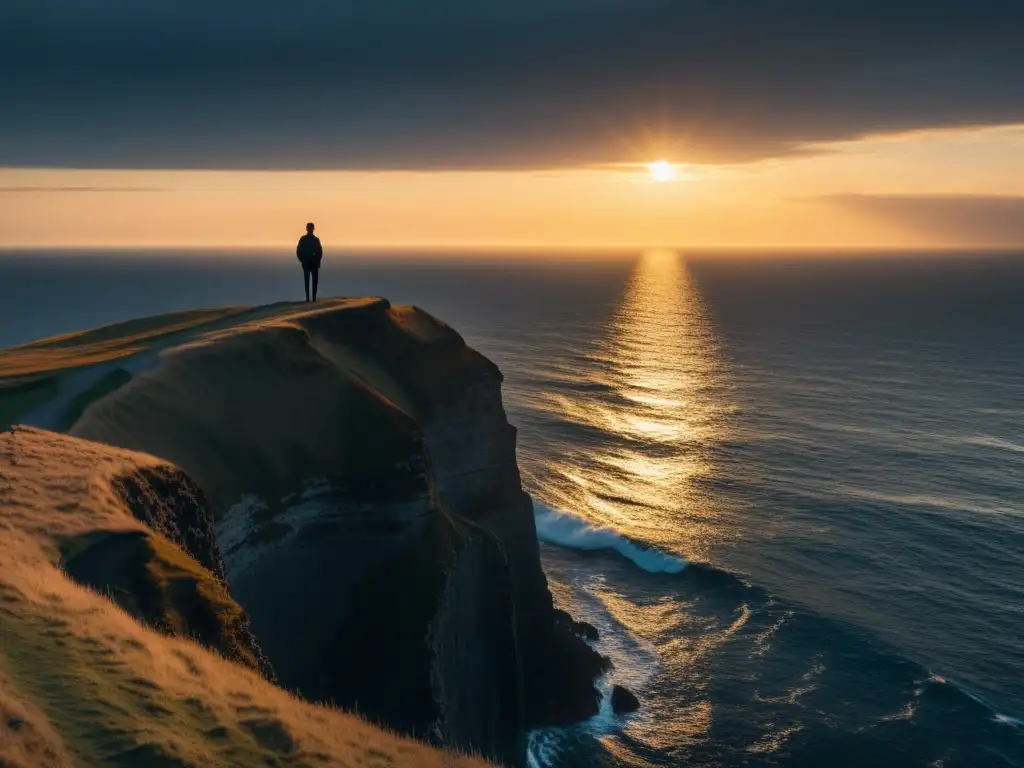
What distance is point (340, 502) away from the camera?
4066 centimetres

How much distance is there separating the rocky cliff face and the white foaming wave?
51.8 feet

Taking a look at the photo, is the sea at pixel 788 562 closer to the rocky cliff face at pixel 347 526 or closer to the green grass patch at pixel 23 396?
the rocky cliff face at pixel 347 526

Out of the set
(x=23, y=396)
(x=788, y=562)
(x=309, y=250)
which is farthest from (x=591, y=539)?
(x=23, y=396)

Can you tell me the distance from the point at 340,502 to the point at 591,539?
33.4m

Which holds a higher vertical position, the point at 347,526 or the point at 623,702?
the point at 347,526

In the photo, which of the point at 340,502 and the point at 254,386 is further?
the point at 340,502

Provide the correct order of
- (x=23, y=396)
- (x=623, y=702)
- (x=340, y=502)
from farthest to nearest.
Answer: (x=623, y=702)
(x=340, y=502)
(x=23, y=396)

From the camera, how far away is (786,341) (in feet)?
569

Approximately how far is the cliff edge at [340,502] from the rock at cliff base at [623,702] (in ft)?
4.26

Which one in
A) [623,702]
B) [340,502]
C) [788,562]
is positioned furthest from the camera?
[788,562]

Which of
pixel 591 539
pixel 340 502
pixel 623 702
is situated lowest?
pixel 623 702

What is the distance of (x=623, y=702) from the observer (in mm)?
48406

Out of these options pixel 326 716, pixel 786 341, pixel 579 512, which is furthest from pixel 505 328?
pixel 326 716

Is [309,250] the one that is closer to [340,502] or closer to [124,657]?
[340,502]
